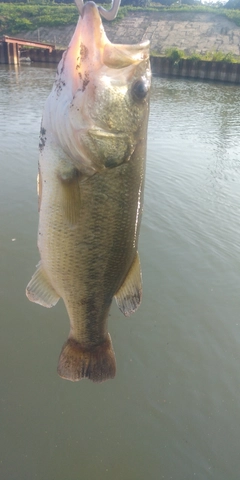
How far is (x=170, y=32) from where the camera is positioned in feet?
160

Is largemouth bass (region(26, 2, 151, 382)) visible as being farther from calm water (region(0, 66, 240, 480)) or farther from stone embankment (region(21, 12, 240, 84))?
stone embankment (region(21, 12, 240, 84))

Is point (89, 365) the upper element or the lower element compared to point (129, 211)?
lower

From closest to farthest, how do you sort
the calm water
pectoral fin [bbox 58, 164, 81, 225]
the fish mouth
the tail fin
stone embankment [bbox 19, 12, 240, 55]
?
the fish mouth, pectoral fin [bbox 58, 164, 81, 225], the tail fin, the calm water, stone embankment [bbox 19, 12, 240, 55]

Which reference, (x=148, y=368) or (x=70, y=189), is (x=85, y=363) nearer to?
(x=70, y=189)

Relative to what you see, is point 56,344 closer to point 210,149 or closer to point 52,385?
point 52,385

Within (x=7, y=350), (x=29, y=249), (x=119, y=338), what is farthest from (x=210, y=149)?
(x=7, y=350)

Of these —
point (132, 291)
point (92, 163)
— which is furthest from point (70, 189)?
point (132, 291)

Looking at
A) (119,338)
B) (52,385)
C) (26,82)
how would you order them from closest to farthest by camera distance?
(52,385), (119,338), (26,82)

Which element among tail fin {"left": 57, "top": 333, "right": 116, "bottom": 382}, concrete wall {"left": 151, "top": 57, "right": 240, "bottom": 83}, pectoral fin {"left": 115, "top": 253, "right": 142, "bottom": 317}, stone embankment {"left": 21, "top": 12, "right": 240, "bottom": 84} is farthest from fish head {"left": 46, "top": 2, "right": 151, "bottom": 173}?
stone embankment {"left": 21, "top": 12, "right": 240, "bottom": 84}

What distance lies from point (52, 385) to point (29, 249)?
88.7 inches

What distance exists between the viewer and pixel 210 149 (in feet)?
34.4

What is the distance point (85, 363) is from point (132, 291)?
55 centimetres

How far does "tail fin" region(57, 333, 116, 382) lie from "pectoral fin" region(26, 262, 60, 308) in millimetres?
325

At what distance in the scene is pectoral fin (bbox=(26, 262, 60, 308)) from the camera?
7.22 feet
